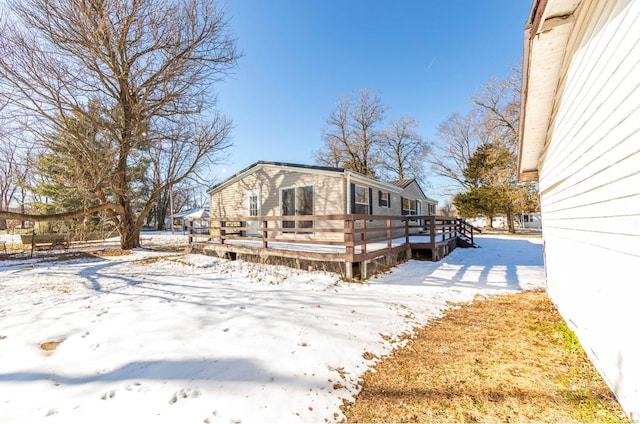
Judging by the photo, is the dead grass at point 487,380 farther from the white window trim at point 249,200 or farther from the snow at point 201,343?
the white window trim at point 249,200

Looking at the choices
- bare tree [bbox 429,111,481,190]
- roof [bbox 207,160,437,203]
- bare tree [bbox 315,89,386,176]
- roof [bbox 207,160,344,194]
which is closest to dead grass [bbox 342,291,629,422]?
roof [bbox 207,160,437,203]

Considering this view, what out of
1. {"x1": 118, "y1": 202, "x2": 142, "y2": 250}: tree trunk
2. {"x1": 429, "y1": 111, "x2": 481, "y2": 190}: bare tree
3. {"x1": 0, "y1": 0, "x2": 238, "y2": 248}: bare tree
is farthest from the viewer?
{"x1": 429, "y1": 111, "x2": 481, "y2": 190}: bare tree

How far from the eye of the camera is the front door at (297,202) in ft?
34.1

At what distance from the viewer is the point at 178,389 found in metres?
2.14

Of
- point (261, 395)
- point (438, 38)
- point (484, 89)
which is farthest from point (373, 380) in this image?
point (484, 89)

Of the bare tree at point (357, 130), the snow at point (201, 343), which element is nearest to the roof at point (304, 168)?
the snow at point (201, 343)

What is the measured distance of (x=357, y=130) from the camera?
91.7 feet

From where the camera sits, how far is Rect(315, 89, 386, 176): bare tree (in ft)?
90.2

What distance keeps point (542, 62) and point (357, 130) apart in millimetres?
25515

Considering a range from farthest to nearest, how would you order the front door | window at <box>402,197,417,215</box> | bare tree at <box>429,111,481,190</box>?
1. bare tree at <box>429,111,481,190</box>
2. window at <box>402,197,417,215</box>
3. the front door

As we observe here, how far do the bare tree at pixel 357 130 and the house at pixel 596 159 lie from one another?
24.4 metres

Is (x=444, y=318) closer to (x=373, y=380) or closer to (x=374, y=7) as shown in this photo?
(x=373, y=380)

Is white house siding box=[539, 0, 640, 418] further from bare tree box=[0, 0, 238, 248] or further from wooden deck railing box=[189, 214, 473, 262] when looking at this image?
bare tree box=[0, 0, 238, 248]

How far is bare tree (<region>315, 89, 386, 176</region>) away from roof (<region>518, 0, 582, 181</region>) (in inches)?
925
